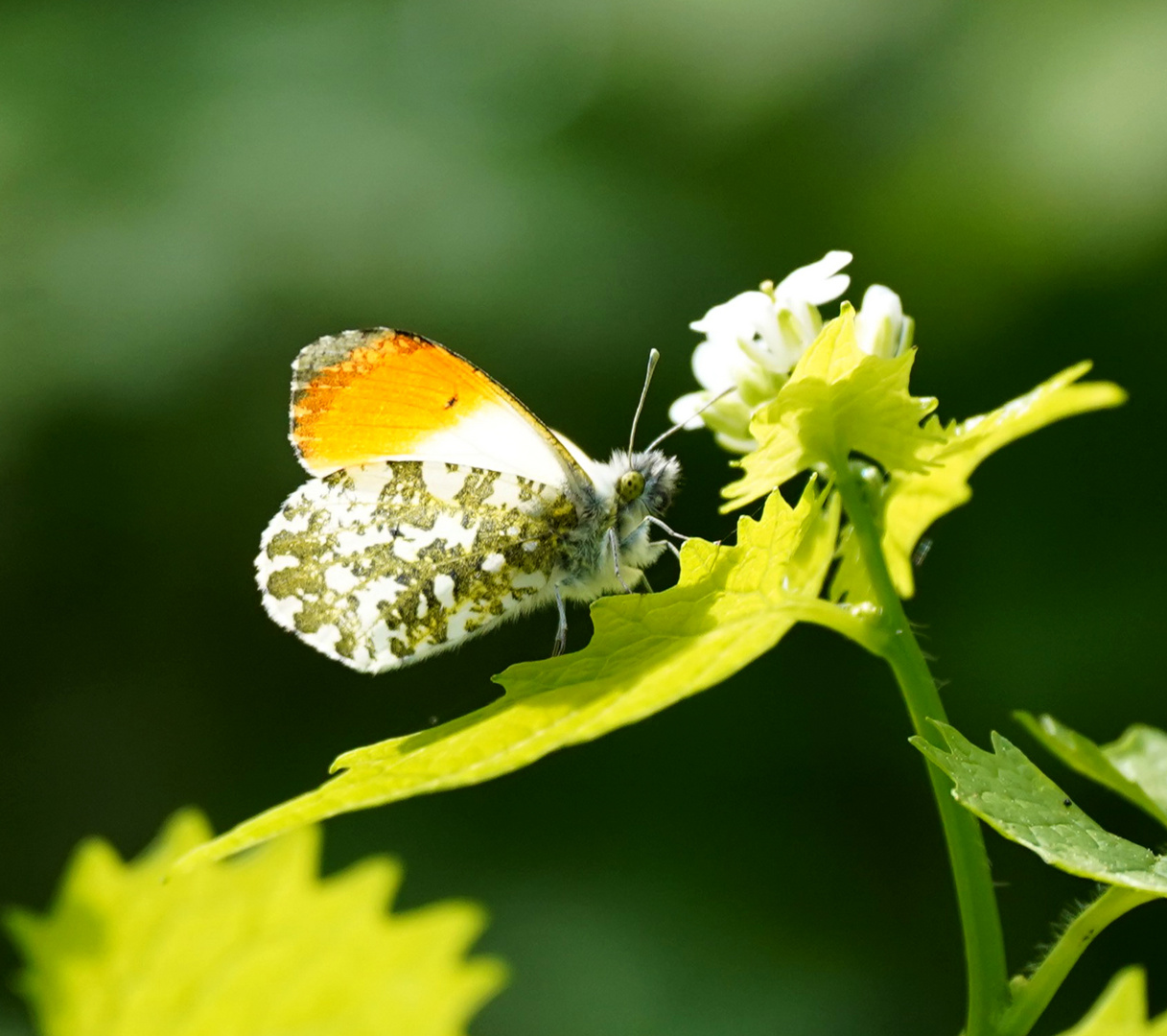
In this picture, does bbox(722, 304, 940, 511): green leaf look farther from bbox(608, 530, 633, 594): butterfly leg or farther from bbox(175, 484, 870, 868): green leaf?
bbox(608, 530, 633, 594): butterfly leg

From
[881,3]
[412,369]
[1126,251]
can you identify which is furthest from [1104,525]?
[412,369]

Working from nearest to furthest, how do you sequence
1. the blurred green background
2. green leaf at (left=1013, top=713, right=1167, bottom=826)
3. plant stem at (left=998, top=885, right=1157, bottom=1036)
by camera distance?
plant stem at (left=998, top=885, right=1157, bottom=1036)
green leaf at (left=1013, top=713, right=1167, bottom=826)
the blurred green background

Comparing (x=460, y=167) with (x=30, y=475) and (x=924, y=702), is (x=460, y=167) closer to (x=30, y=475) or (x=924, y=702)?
(x=30, y=475)

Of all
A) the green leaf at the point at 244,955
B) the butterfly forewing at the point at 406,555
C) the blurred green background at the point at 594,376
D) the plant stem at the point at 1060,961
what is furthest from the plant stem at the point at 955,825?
the blurred green background at the point at 594,376

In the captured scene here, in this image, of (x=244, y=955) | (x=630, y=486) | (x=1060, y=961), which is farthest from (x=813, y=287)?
(x=244, y=955)

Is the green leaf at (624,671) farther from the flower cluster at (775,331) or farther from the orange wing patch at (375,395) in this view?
the orange wing patch at (375,395)

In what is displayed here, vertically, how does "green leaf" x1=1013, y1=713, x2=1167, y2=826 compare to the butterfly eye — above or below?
below

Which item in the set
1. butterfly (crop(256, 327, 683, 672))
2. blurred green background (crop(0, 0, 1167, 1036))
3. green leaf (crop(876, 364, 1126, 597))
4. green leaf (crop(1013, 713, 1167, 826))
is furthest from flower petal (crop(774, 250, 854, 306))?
blurred green background (crop(0, 0, 1167, 1036))

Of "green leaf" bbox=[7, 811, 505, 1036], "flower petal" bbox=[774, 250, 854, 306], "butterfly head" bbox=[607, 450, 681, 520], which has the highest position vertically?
"flower petal" bbox=[774, 250, 854, 306]
